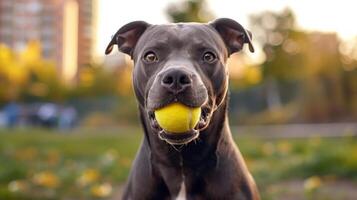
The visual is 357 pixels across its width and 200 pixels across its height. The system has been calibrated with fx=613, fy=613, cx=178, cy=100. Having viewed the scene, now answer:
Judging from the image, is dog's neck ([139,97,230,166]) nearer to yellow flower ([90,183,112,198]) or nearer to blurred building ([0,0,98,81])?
yellow flower ([90,183,112,198])

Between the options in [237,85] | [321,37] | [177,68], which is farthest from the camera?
[237,85]

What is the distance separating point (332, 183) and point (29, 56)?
1981 centimetres

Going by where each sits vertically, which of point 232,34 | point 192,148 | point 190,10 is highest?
point 232,34

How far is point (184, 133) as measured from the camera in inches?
113

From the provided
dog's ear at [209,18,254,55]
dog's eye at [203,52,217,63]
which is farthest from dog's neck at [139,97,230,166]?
dog's ear at [209,18,254,55]

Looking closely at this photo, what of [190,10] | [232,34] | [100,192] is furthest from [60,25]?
[232,34]

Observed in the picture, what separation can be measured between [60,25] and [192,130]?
26.7m

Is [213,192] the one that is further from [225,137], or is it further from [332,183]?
[332,183]

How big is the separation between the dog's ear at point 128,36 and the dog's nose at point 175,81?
0.80 m

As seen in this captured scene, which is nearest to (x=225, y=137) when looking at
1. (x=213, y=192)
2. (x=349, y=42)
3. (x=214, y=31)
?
(x=213, y=192)

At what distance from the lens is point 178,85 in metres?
2.80

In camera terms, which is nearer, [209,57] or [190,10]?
[209,57]

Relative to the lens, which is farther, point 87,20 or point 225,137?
point 87,20

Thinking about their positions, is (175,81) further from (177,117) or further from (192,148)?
(192,148)
